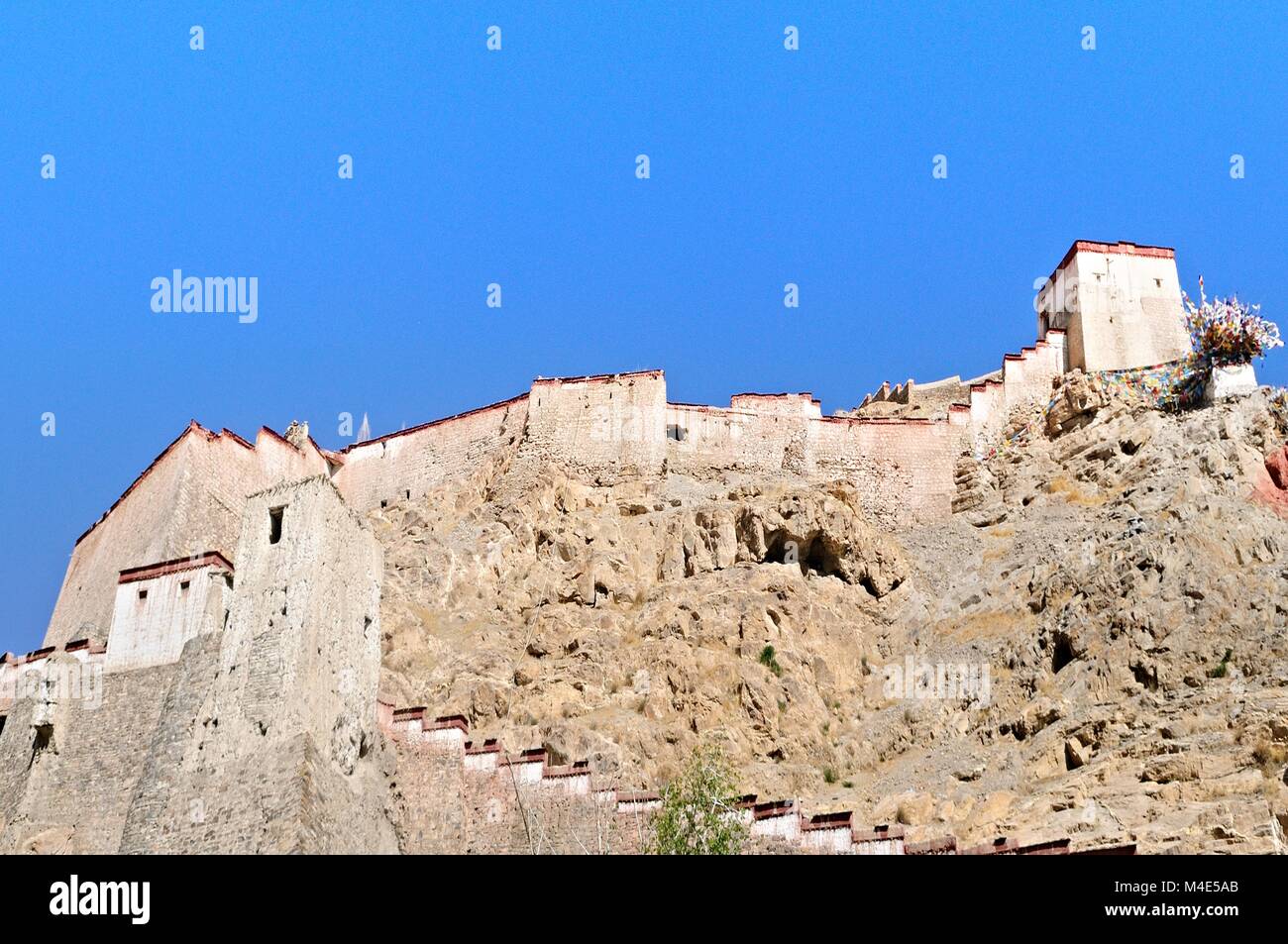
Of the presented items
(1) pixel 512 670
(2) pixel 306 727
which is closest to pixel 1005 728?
(1) pixel 512 670

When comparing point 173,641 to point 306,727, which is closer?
point 306,727

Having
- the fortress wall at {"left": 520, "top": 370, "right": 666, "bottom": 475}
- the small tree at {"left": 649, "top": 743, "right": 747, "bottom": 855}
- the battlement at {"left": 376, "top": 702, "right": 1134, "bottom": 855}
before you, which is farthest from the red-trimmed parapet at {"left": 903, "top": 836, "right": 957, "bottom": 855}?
the fortress wall at {"left": 520, "top": 370, "right": 666, "bottom": 475}

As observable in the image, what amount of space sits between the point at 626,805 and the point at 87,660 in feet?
34.9

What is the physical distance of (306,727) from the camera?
80.4 ft

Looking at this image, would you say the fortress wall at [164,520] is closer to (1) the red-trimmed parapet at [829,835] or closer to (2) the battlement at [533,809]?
(2) the battlement at [533,809]

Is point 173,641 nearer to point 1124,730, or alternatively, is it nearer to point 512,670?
point 512,670

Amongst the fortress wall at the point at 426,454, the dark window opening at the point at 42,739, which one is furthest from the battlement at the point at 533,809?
the fortress wall at the point at 426,454

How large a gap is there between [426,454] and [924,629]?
15791 mm

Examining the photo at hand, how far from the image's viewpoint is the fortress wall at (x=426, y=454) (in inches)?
1684

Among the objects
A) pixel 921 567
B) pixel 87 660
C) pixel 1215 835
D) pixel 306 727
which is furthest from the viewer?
pixel 921 567

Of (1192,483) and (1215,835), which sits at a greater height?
(1192,483)

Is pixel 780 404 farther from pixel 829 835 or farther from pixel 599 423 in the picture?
pixel 829 835

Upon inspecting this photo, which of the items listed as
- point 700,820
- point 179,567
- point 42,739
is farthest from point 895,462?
point 42,739

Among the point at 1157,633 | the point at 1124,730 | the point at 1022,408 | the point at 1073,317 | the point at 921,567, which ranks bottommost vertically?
the point at 1124,730
